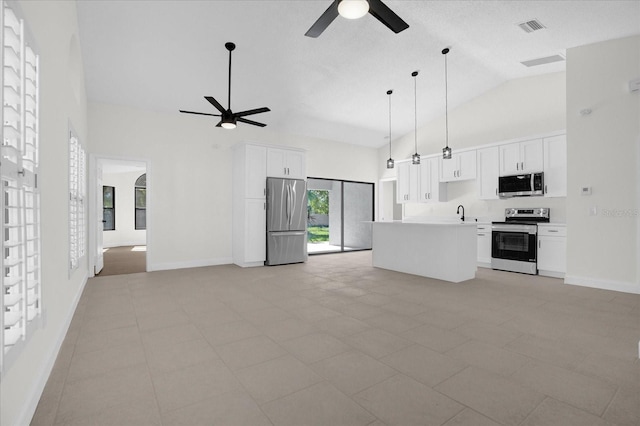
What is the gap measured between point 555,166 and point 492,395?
16.7 ft

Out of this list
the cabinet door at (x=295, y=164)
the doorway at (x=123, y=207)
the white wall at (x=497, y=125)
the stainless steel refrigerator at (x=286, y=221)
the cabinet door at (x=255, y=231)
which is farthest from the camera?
the doorway at (x=123, y=207)

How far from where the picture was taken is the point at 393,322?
311cm

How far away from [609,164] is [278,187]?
17.5 feet

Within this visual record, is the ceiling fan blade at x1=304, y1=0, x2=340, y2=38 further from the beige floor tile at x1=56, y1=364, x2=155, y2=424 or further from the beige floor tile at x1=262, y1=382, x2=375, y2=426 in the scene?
the beige floor tile at x1=56, y1=364, x2=155, y2=424

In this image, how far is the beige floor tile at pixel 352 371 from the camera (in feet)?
6.54

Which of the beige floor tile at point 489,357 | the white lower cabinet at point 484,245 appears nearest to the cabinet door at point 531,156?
the white lower cabinet at point 484,245

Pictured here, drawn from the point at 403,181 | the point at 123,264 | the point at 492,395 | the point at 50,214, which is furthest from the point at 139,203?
the point at 492,395

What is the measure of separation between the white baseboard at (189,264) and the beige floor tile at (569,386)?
5.61 meters

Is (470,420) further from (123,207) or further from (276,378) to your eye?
(123,207)

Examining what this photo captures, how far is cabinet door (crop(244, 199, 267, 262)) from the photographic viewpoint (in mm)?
6312

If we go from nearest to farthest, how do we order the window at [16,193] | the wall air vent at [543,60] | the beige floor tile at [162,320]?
the window at [16,193] → the beige floor tile at [162,320] → the wall air vent at [543,60]

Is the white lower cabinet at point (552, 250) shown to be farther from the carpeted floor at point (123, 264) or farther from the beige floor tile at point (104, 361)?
the carpeted floor at point (123, 264)

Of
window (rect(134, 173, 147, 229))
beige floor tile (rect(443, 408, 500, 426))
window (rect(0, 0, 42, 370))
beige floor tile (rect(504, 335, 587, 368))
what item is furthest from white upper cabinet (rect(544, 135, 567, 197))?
window (rect(134, 173, 147, 229))

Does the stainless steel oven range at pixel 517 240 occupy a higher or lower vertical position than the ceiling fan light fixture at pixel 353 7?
lower
